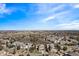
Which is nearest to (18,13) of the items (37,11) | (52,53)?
(37,11)

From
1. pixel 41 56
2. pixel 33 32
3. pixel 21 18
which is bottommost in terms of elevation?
pixel 41 56

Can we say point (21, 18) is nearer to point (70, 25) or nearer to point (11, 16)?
point (11, 16)

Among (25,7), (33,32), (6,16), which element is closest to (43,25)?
(33,32)

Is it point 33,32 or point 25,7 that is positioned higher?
point 25,7

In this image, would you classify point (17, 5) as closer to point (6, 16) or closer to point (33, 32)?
point (6, 16)

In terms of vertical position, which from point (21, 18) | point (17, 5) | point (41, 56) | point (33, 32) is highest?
point (17, 5)

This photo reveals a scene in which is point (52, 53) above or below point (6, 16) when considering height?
below
